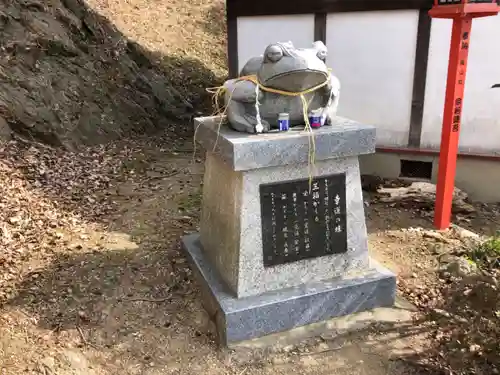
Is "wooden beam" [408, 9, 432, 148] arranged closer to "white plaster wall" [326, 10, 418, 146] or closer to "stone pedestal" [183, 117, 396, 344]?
"white plaster wall" [326, 10, 418, 146]

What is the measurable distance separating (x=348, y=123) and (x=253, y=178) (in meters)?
1.06

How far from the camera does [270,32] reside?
7.60m

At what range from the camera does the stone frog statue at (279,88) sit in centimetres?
389

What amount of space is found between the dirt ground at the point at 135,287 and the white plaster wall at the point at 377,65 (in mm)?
1257

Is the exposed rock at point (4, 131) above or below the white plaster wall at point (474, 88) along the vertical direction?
below

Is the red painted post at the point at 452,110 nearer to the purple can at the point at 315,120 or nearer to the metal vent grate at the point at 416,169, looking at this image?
the metal vent grate at the point at 416,169

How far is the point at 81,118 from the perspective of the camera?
27.8 ft

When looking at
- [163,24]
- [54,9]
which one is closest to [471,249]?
[54,9]

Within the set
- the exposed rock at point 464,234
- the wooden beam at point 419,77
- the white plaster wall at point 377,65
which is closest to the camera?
the exposed rock at point 464,234

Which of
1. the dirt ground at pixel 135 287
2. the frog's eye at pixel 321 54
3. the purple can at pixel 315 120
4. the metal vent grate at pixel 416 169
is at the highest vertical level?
the frog's eye at pixel 321 54

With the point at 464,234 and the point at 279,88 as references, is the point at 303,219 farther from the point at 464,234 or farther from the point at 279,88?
the point at 464,234

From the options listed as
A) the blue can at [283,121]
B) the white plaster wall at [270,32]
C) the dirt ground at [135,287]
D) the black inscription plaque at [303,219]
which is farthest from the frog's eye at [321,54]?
the white plaster wall at [270,32]

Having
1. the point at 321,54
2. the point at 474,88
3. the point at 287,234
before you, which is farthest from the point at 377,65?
the point at 287,234

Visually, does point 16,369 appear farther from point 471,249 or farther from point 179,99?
point 179,99
